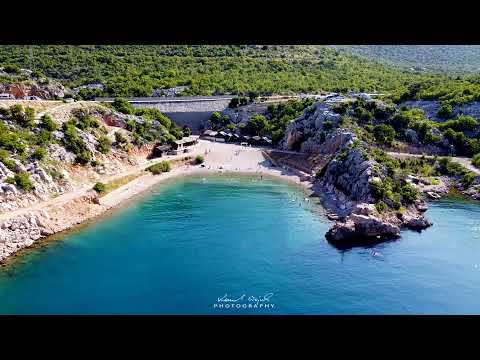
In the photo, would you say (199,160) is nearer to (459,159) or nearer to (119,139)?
(119,139)

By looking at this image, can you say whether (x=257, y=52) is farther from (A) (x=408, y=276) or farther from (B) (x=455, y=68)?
(A) (x=408, y=276)

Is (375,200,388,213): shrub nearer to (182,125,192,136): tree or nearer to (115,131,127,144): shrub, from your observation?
(115,131,127,144): shrub

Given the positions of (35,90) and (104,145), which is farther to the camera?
(35,90)

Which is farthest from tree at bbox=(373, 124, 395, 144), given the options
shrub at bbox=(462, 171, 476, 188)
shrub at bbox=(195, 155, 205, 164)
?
shrub at bbox=(195, 155, 205, 164)

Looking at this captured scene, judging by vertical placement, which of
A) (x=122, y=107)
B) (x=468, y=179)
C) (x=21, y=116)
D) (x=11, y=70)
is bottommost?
(x=468, y=179)

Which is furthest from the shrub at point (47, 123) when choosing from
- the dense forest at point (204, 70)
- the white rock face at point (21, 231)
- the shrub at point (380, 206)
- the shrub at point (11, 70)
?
the shrub at point (380, 206)

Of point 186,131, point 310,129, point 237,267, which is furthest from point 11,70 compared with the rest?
point 237,267
